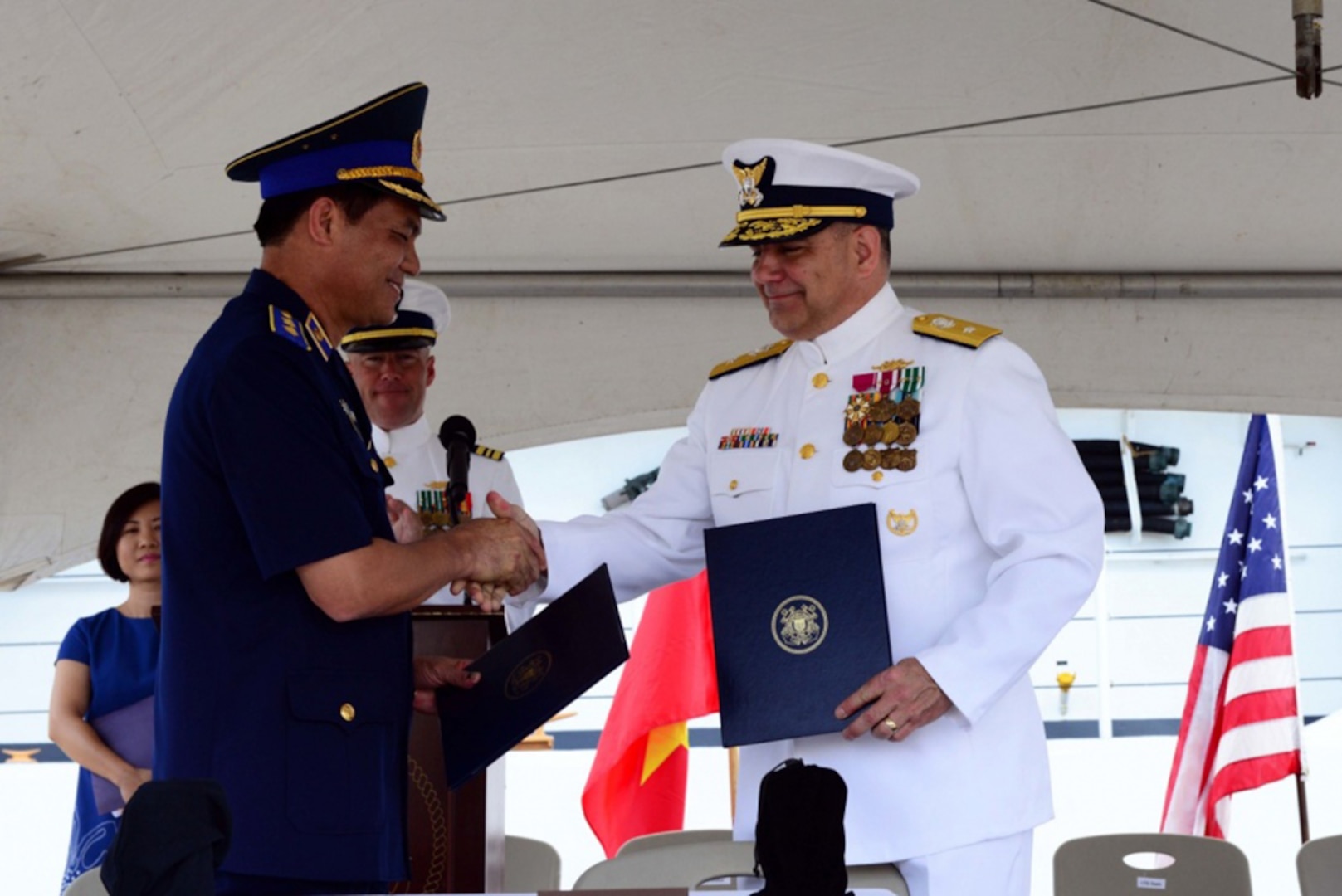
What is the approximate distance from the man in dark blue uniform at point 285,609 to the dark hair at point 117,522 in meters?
2.35

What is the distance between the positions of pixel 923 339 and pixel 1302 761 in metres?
3.81

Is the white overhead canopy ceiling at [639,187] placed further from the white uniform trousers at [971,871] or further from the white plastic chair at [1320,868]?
the white uniform trousers at [971,871]

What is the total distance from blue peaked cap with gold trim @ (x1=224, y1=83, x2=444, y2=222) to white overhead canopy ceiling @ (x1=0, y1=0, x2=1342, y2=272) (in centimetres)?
145

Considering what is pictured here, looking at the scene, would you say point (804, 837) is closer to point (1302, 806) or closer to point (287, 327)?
point (287, 327)

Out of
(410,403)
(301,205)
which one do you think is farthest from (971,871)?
(410,403)

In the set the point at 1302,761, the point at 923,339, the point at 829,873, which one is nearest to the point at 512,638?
the point at 923,339

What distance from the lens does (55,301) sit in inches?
198

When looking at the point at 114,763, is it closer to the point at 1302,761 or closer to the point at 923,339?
the point at 923,339

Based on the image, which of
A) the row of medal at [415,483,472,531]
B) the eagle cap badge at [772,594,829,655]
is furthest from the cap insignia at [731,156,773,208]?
the row of medal at [415,483,472,531]

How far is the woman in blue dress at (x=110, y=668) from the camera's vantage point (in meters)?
4.11

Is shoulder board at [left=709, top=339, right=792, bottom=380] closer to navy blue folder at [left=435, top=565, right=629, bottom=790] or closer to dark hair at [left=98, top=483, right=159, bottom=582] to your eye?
navy blue folder at [left=435, top=565, right=629, bottom=790]

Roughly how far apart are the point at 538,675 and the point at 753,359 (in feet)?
3.06

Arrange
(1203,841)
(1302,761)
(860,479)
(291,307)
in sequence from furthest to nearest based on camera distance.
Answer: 1. (1302,761)
2. (1203,841)
3. (860,479)
4. (291,307)

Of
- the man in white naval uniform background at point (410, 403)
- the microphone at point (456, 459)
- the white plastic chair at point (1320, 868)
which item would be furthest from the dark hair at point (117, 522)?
the white plastic chair at point (1320, 868)
